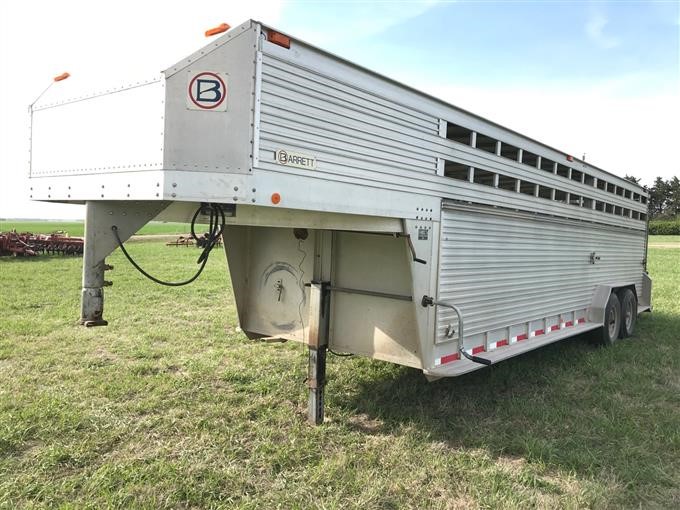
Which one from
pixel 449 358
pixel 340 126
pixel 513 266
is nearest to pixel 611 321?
pixel 513 266

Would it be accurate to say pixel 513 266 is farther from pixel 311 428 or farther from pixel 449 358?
pixel 311 428

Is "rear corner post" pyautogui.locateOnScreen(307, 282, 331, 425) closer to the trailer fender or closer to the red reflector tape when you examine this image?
the red reflector tape

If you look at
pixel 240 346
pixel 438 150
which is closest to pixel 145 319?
pixel 240 346

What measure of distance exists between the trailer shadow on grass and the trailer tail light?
2988mm

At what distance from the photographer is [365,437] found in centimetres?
419

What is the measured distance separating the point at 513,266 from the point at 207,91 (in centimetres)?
361

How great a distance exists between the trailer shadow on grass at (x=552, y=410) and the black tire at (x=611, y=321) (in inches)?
24.4

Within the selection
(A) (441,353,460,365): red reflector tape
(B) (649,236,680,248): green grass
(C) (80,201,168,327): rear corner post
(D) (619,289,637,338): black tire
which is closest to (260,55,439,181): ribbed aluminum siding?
(C) (80,201,168,327): rear corner post

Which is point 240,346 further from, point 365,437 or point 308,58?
point 308,58

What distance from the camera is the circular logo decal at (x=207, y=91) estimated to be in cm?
305

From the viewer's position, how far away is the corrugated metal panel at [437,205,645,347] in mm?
4613

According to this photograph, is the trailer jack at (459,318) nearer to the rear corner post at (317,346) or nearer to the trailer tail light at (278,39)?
the rear corner post at (317,346)

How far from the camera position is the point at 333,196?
11.8 feet

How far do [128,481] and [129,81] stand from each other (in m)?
2.45
